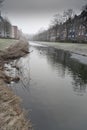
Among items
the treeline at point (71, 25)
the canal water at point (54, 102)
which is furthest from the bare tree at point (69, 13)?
the canal water at point (54, 102)

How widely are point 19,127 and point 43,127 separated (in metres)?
1.25

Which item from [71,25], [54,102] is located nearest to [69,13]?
[71,25]

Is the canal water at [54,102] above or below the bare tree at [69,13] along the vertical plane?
below

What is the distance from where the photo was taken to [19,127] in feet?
19.7

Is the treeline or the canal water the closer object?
the canal water

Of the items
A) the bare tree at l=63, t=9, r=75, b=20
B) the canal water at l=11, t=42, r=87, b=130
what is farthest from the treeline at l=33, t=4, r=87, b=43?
the canal water at l=11, t=42, r=87, b=130

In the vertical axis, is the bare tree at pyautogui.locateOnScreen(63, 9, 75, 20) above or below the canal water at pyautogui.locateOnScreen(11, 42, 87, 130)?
above

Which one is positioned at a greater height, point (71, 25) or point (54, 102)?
point (71, 25)

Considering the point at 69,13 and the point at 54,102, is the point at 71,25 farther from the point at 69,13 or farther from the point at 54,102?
the point at 54,102

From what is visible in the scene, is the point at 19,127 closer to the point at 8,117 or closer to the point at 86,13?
the point at 8,117

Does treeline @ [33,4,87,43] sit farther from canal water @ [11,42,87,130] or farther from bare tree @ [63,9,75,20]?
canal water @ [11,42,87,130]

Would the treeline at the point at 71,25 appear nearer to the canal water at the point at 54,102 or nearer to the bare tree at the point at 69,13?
the bare tree at the point at 69,13

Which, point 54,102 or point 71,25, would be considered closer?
point 54,102

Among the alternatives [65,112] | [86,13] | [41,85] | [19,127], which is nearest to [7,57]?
[41,85]
